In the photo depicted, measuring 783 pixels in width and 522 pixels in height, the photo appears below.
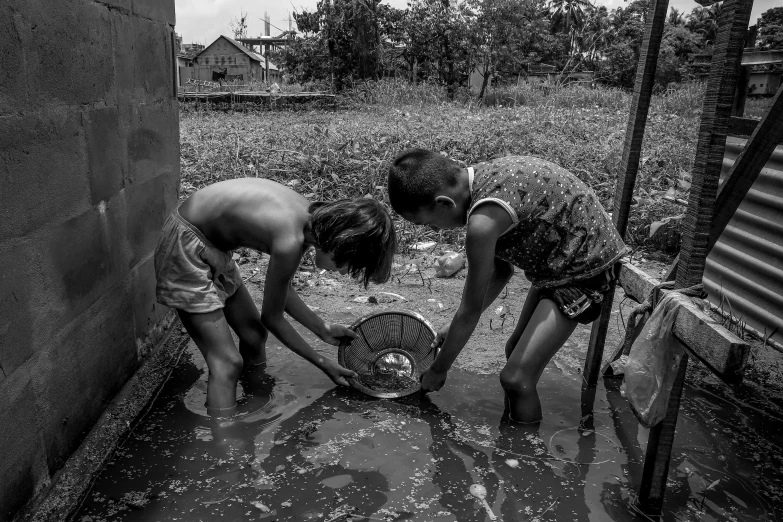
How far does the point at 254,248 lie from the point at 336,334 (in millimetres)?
618

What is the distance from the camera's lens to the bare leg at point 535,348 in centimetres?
254

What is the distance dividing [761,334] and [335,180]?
394 cm

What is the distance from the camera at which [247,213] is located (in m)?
2.64

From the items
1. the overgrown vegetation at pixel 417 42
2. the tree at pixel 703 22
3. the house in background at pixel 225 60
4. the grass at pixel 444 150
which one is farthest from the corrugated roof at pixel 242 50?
the grass at pixel 444 150

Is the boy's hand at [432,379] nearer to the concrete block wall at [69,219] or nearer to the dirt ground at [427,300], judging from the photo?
the dirt ground at [427,300]

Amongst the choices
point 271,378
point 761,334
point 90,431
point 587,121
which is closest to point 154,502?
point 90,431

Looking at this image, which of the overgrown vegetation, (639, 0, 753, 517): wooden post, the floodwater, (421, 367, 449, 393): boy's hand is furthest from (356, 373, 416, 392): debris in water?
the overgrown vegetation

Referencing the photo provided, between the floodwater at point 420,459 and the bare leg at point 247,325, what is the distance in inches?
6.6

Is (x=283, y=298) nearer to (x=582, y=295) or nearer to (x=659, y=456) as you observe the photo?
(x=582, y=295)

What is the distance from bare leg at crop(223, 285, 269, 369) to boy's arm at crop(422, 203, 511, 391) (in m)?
1.19

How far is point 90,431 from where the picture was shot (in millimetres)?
2422

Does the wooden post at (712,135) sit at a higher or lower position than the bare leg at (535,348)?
higher

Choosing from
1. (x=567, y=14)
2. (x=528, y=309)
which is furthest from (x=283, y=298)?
(x=567, y=14)

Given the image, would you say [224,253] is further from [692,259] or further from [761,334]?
[761,334]
